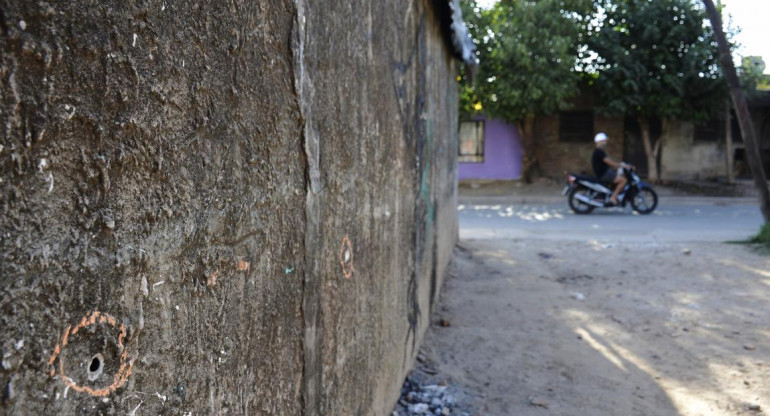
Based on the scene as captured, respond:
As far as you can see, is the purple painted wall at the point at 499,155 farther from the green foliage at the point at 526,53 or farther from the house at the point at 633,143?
the green foliage at the point at 526,53

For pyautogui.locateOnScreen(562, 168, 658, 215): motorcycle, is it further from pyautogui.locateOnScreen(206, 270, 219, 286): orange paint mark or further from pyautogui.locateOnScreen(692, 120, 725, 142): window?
pyautogui.locateOnScreen(206, 270, 219, 286): orange paint mark

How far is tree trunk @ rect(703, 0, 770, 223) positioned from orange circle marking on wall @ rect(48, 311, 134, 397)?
28.5ft

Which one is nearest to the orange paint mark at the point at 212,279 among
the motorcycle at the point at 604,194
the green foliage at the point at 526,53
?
the motorcycle at the point at 604,194

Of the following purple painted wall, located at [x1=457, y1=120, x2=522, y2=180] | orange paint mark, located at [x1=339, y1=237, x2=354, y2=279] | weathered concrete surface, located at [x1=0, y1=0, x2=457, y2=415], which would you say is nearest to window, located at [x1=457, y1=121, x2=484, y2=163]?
purple painted wall, located at [x1=457, y1=120, x2=522, y2=180]

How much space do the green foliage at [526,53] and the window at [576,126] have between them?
2.00 metres

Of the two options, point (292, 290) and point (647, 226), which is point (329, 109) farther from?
point (647, 226)

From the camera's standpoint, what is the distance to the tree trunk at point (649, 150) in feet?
58.9

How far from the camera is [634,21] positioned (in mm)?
16859

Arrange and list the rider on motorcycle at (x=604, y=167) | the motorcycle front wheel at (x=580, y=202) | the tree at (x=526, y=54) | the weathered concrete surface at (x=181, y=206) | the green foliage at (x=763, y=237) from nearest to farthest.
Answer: the weathered concrete surface at (x=181, y=206) < the green foliage at (x=763, y=237) < the rider on motorcycle at (x=604, y=167) < the motorcycle front wheel at (x=580, y=202) < the tree at (x=526, y=54)

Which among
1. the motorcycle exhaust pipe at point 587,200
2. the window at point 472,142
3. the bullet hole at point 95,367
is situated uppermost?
the window at point 472,142

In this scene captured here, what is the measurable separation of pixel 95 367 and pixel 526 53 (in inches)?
631

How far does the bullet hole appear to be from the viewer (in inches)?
33.2

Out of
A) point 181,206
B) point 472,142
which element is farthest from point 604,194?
point 181,206

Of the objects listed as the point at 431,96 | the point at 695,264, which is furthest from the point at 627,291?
the point at 431,96
